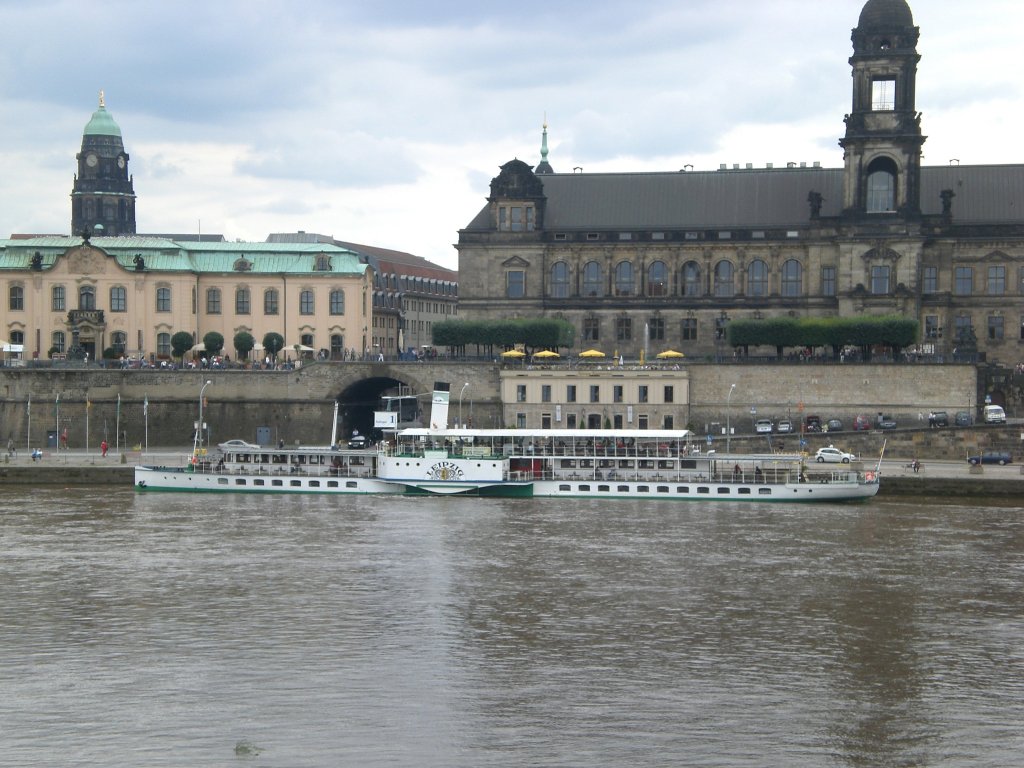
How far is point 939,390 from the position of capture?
8506 centimetres

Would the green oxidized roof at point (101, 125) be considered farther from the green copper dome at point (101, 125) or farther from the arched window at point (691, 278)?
the arched window at point (691, 278)

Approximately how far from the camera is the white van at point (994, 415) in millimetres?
80875

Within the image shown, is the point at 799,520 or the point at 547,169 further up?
the point at 547,169

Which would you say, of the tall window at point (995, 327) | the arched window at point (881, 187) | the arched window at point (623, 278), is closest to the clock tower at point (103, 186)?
the arched window at point (623, 278)

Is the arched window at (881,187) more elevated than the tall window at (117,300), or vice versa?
the arched window at (881,187)

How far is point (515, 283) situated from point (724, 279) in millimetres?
12284

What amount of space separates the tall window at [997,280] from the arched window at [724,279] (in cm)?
1449

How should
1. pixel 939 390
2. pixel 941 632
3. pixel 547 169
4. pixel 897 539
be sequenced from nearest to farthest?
pixel 941 632 → pixel 897 539 → pixel 939 390 → pixel 547 169

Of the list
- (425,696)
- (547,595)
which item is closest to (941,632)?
(547,595)

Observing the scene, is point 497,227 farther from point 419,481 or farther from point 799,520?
point 799,520

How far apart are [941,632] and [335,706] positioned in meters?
16.1

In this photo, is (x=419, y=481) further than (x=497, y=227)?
No

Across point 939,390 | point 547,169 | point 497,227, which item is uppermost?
point 547,169

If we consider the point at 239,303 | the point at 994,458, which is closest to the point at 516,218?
the point at 239,303
